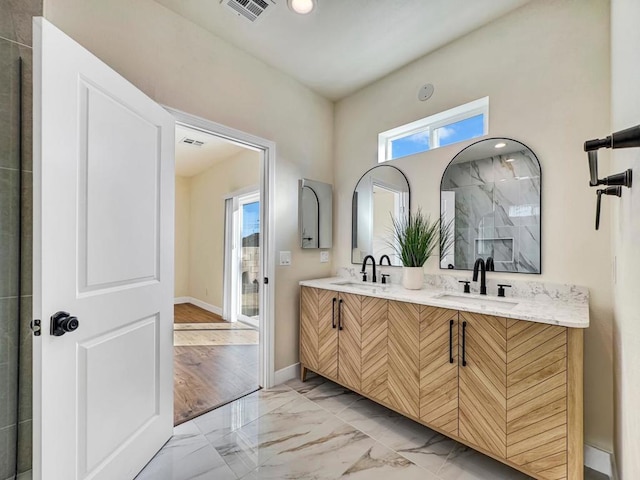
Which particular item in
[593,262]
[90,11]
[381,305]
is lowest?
[381,305]

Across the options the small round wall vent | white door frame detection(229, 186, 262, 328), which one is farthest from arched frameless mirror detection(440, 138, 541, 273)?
white door frame detection(229, 186, 262, 328)

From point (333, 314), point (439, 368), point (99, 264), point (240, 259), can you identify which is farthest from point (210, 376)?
point (240, 259)

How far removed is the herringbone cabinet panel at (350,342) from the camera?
2117 millimetres

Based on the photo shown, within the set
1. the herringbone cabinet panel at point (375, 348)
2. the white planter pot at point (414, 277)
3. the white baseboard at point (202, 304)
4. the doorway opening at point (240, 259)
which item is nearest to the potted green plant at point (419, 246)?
the white planter pot at point (414, 277)

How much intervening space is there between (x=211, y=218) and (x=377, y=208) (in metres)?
3.58

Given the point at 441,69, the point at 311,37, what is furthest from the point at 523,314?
the point at 311,37

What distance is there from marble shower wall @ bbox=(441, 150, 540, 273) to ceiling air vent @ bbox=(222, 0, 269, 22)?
1.70 m

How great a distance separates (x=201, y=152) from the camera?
446 cm

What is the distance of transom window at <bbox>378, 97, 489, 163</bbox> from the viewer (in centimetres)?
214

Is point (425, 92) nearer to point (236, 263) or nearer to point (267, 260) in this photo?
point (267, 260)

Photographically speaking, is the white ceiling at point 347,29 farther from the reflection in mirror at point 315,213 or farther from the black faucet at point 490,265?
the black faucet at point 490,265

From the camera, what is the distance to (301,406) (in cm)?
218

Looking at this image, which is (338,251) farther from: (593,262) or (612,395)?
(612,395)

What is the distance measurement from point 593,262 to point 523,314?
0.65 m
